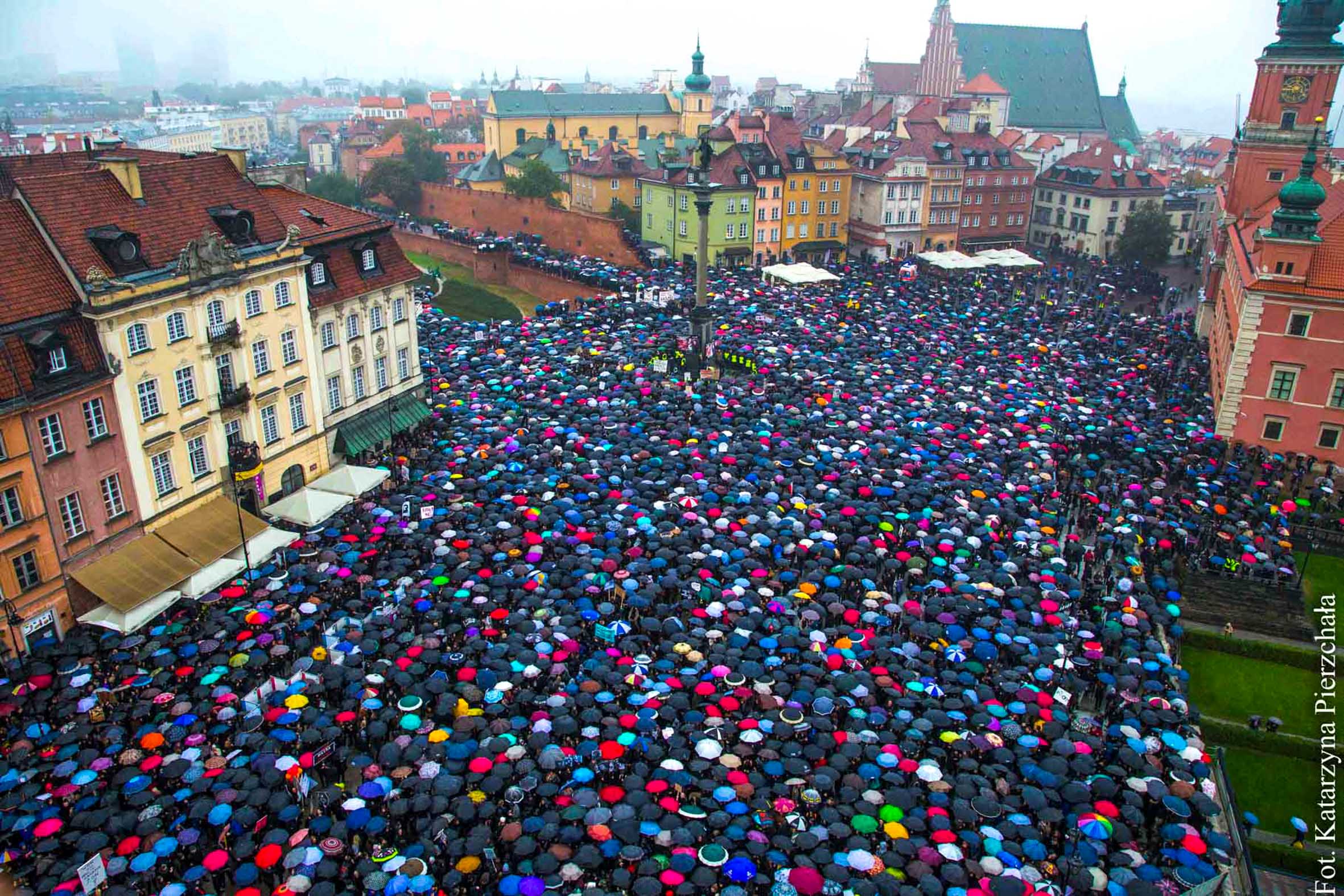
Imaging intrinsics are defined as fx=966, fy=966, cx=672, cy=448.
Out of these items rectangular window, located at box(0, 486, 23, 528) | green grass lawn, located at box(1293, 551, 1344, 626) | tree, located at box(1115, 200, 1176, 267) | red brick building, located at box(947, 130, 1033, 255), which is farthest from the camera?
red brick building, located at box(947, 130, 1033, 255)

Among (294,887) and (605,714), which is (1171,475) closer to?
(605,714)

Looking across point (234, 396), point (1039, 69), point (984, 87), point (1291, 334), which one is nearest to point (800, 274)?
point (1291, 334)

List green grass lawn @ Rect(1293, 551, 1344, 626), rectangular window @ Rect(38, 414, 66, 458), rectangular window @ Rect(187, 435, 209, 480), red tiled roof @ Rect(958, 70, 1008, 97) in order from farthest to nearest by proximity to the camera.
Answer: red tiled roof @ Rect(958, 70, 1008, 97), green grass lawn @ Rect(1293, 551, 1344, 626), rectangular window @ Rect(187, 435, 209, 480), rectangular window @ Rect(38, 414, 66, 458)

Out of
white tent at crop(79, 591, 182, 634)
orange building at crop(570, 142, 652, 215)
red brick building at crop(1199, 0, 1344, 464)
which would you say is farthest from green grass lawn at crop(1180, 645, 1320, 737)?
orange building at crop(570, 142, 652, 215)

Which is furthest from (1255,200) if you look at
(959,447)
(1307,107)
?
(959,447)

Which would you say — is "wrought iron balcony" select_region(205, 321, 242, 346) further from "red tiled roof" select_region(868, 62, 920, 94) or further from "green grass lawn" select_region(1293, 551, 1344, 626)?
"red tiled roof" select_region(868, 62, 920, 94)

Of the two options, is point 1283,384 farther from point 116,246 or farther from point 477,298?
point 477,298
